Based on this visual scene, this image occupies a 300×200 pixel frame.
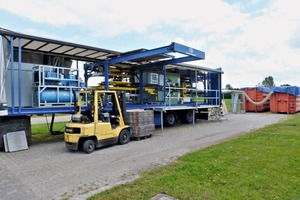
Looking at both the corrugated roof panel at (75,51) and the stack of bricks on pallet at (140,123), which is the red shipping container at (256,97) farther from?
the corrugated roof panel at (75,51)

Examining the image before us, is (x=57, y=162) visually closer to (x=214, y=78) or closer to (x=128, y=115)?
(x=128, y=115)

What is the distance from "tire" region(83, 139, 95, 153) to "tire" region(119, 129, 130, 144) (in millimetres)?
1230

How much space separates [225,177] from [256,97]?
20.0 meters

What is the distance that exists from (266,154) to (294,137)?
3.19 metres

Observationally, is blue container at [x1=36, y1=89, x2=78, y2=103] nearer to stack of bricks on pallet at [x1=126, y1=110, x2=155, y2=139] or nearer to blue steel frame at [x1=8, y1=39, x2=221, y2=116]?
blue steel frame at [x1=8, y1=39, x2=221, y2=116]

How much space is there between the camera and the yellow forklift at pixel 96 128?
7.43 m

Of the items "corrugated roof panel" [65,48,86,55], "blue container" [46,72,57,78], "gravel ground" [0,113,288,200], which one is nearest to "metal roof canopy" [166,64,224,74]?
"corrugated roof panel" [65,48,86,55]

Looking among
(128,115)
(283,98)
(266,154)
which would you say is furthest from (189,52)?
(283,98)

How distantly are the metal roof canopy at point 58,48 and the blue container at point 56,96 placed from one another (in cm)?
178

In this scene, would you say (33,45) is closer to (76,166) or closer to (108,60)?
(108,60)

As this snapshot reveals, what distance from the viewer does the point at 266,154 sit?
6.47 meters

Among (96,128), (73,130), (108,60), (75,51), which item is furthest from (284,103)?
(73,130)

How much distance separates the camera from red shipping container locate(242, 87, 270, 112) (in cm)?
2248

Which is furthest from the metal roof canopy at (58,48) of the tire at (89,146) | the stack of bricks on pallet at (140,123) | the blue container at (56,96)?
the tire at (89,146)
